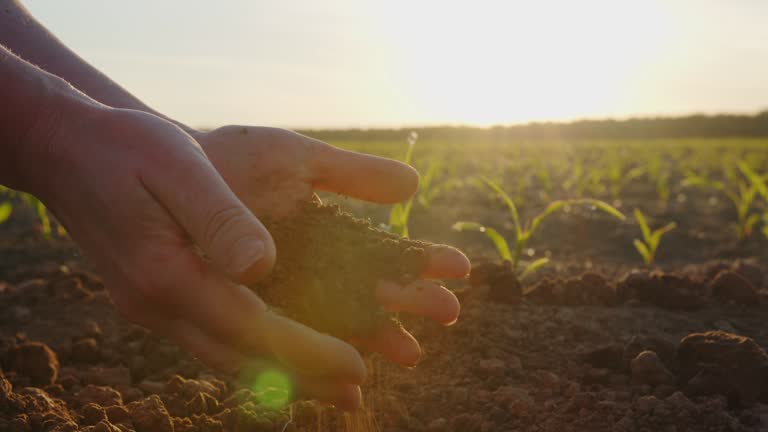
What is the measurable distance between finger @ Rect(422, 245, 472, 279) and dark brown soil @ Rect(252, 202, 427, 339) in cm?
3

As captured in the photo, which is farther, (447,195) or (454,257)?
(447,195)

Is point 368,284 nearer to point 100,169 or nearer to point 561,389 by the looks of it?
point 100,169

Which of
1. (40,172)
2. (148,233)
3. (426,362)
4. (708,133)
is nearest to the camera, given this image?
(148,233)

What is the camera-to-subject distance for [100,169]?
1.39m

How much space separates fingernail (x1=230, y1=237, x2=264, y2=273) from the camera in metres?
1.20

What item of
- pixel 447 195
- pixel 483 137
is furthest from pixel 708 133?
pixel 447 195

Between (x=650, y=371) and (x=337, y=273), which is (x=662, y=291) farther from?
(x=337, y=273)

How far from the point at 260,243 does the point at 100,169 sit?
423 mm

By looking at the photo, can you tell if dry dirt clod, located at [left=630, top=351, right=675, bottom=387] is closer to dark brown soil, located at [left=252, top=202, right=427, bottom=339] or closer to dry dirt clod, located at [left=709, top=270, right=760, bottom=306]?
dark brown soil, located at [left=252, top=202, right=427, bottom=339]

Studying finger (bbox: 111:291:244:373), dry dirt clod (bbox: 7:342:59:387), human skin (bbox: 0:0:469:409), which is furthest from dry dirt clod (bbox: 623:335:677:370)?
dry dirt clod (bbox: 7:342:59:387)

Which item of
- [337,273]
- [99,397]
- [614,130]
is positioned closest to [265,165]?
[337,273]

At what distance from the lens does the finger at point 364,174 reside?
1.82m

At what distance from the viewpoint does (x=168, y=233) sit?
54.6 inches

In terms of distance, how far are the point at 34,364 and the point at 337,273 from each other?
1.28m
